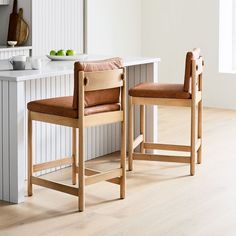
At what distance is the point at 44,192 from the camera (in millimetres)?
4117

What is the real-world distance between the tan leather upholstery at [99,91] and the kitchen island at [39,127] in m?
0.31

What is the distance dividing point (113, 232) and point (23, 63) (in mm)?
1299

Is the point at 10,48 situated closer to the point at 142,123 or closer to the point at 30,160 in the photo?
the point at 142,123

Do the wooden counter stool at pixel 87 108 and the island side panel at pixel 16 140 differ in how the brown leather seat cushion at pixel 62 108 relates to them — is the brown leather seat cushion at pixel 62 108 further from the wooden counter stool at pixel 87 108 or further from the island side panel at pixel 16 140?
the island side panel at pixel 16 140

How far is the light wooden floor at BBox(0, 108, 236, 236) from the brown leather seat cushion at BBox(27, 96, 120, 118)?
0.55m

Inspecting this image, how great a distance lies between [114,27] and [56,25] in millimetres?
1190

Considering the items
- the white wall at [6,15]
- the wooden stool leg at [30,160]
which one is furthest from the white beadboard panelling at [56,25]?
the wooden stool leg at [30,160]

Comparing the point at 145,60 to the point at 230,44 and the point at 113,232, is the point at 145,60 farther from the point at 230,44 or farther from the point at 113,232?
the point at 230,44

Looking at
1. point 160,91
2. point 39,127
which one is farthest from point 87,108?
point 160,91

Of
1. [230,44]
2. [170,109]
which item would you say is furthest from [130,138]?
[230,44]

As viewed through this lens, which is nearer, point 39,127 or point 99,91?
point 99,91

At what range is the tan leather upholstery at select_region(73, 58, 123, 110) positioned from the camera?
3.68 m

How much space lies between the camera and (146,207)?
3.82 metres

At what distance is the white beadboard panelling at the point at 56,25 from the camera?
6.21m
